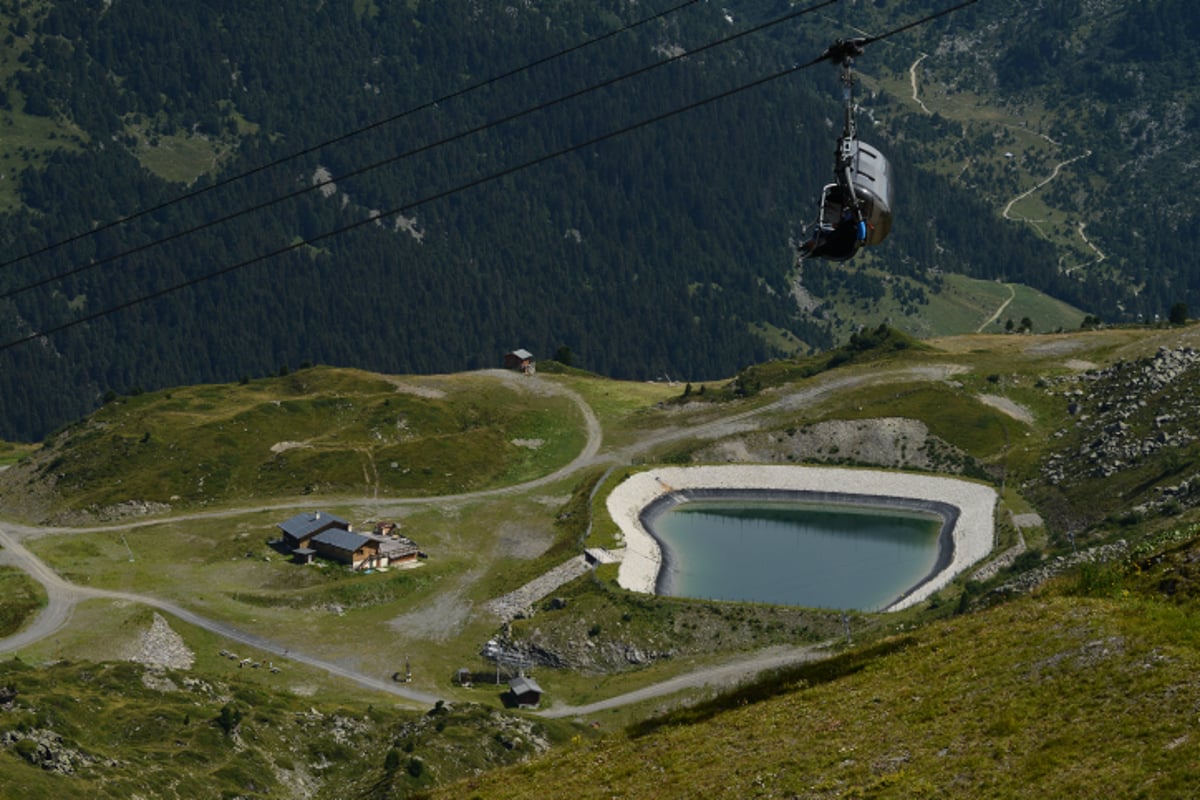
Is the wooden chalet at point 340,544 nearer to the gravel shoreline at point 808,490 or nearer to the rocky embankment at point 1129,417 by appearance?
the gravel shoreline at point 808,490

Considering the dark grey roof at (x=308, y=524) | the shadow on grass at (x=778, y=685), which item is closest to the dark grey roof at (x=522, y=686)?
the dark grey roof at (x=308, y=524)

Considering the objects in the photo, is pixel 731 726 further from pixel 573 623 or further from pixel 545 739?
pixel 573 623

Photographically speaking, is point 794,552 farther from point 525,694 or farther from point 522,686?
point 525,694

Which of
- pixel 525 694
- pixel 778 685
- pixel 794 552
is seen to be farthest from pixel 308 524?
pixel 778 685

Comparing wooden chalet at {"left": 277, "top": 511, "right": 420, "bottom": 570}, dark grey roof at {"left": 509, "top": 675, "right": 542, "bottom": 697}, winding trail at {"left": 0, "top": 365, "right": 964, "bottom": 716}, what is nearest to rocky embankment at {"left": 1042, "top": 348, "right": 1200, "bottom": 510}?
winding trail at {"left": 0, "top": 365, "right": 964, "bottom": 716}

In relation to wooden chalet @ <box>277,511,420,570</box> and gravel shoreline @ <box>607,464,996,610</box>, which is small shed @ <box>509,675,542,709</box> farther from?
wooden chalet @ <box>277,511,420,570</box>

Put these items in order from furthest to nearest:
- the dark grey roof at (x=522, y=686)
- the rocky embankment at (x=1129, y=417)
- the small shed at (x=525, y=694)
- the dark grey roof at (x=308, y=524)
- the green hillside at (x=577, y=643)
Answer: the dark grey roof at (x=308, y=524) < the rocky embankment at (x=1129, y=417) < the dark grey roof at (x=522, y=686) < the small shed at (x=525, y=694) < the green hillside at (x=577, y=643)
